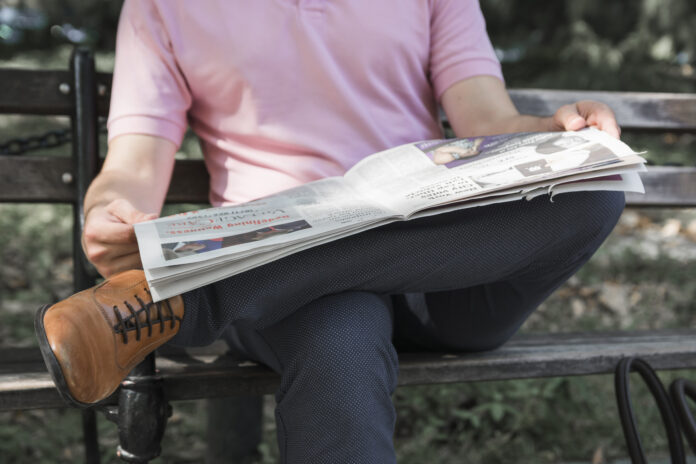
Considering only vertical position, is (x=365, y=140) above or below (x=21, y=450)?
above

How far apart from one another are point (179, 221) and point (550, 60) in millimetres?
5218

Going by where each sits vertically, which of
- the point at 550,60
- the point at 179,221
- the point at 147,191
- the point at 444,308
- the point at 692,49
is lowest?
the point at 550,60

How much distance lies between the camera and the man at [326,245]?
3.50 feet

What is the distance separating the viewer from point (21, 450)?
6.71ft

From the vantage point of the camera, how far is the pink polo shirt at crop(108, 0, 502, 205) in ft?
5.03

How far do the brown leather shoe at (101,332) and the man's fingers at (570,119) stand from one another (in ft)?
2.57

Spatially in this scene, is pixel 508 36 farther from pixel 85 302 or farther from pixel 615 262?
pixel 85 302

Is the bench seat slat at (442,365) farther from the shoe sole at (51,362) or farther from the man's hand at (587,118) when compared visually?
the man's hand at (587,118)

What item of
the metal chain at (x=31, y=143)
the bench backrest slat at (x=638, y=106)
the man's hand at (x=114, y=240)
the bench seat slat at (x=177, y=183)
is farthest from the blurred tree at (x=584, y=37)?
the man's hand at (x=114, y=240)

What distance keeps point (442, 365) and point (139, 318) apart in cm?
69

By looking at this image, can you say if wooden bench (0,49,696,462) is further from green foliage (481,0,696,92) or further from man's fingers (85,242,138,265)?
green foliage (481,0,696,92)

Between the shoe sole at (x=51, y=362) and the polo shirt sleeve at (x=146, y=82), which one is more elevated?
the polo shirt sleeve at (x=146, y=82)

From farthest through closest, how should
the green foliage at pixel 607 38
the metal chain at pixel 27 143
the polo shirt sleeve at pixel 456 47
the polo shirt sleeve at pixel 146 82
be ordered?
the green foliage at pixel 607 38
the metal chain at pixel 27 143
the polo shirt sleeve at pixel 456 47
the polo shirt sleeve at pixel 146 82

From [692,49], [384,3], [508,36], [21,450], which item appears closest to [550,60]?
[508,36]
